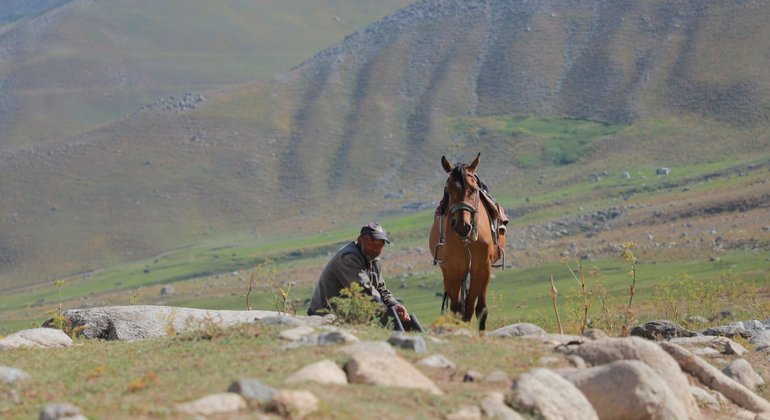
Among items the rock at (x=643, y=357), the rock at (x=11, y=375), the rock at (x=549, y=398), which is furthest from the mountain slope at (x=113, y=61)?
the rock at (x=549, y=398)

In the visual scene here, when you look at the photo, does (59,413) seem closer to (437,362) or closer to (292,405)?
(292,405)

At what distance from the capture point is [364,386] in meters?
7.57

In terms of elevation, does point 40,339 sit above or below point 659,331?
above

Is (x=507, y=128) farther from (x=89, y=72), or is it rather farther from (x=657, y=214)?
(x=89, y=72)

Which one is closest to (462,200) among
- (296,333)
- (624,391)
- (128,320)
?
(296,333)

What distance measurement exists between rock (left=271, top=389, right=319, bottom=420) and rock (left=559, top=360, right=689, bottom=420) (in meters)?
2.49

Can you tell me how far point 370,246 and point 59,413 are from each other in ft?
17.9

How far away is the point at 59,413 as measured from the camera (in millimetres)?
6609

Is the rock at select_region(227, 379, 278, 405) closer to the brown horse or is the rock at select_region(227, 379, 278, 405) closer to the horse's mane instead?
the brown horse

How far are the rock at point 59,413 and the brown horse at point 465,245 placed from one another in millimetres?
5903

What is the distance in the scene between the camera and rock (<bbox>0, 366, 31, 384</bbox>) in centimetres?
819

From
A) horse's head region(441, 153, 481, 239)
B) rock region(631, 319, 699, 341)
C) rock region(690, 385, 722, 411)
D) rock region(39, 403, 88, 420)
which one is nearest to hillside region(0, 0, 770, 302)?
rock region(631, 319, 699, 341)

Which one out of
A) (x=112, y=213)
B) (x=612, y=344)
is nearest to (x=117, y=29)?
(x=112, y=213)

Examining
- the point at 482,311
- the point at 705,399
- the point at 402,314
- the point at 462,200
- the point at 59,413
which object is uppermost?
the point at 462,200
